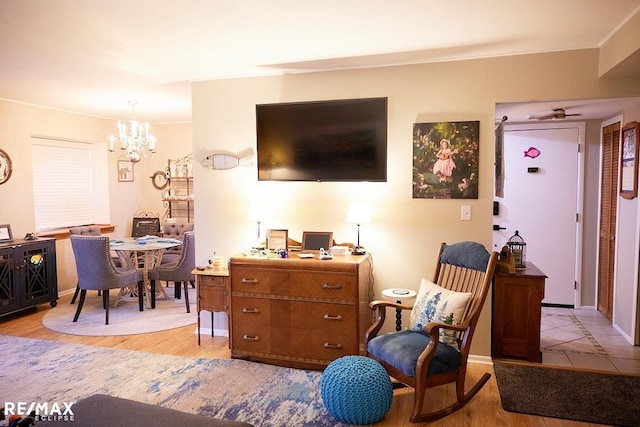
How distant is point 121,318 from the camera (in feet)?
16.3

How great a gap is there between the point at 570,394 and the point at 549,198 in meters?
2.77

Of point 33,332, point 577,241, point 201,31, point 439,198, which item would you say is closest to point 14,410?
point 33,332

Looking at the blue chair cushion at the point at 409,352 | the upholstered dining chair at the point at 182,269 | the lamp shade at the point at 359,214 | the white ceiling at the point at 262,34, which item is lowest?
the blue chair cushion at the point at 409,352

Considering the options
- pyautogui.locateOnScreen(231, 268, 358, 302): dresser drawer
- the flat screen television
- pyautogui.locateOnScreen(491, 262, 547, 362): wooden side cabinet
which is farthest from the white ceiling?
pyautogui.locateOnScreen(491, 262, 547, 362): wooden side cabinet

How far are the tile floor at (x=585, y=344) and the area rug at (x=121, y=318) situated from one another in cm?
359

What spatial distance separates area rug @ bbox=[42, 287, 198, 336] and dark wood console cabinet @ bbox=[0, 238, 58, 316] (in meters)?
0.25

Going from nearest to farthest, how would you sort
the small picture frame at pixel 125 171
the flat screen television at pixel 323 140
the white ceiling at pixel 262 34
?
the white ceiling at pixel 262 34 < the flat screen television at pixel 323 140 < the small picture frame at pixel 125 171

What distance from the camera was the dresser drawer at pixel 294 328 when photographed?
3.46 meters

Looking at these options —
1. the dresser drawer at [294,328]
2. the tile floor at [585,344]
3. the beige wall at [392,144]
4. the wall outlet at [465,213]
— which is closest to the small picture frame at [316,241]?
the beige wall at [392,144]

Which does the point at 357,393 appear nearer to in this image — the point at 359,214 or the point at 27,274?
the point at 359,214

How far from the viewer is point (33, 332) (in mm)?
4512

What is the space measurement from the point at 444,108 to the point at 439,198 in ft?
2.45

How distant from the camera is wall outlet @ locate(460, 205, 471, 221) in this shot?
145 inches

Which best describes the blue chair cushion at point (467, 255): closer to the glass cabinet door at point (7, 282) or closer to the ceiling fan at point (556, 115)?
the ceiling fan at point (556, 115)
